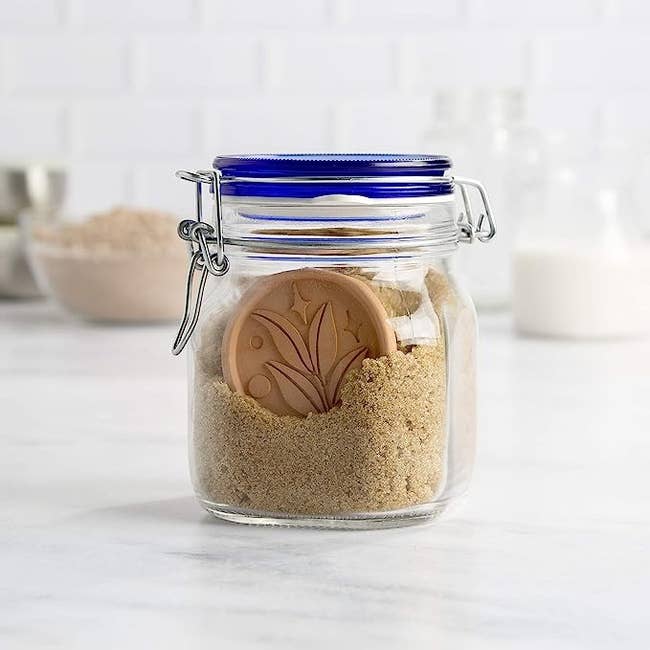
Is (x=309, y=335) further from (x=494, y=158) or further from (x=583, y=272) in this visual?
(x=494, y=158)

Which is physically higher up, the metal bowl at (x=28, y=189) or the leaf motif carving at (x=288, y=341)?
the metal bowl at (x=28, y=189)

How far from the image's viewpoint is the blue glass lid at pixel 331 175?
0.62 m

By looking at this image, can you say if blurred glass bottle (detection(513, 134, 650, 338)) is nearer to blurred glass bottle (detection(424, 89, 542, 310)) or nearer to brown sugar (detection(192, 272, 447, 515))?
blurred glass bottle (detection(424, 89, 542, 310))

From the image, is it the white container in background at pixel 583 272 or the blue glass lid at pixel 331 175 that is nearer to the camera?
the blue glass lid at pixel 331 175

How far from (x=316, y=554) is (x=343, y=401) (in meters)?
0.08

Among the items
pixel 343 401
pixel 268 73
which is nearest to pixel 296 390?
pixel 343 401

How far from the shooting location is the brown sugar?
0.63m

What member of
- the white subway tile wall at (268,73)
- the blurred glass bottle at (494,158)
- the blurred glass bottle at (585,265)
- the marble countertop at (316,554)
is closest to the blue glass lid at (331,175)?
the marble countertop at (316,554)

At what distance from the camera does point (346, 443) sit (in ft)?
2.06

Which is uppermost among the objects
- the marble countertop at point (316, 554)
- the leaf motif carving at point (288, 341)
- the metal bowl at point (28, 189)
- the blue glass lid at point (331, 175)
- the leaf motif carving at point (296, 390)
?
the blue glass lid at point (331, 175)

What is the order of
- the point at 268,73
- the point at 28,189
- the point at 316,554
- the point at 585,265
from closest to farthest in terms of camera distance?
the point at 316,554, the point at 585,265, the point at 28,189, the point at 268,73

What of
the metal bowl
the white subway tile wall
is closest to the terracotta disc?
the metal bowl

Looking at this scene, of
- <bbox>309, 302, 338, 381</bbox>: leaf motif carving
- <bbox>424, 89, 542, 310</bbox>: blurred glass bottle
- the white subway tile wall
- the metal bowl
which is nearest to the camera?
<bbox>309, 302, 338, 381</bbox>: leaf motif carving

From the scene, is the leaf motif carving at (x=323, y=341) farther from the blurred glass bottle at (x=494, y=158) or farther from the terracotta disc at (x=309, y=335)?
the blurred glass bottle at (x=494, y=158)
